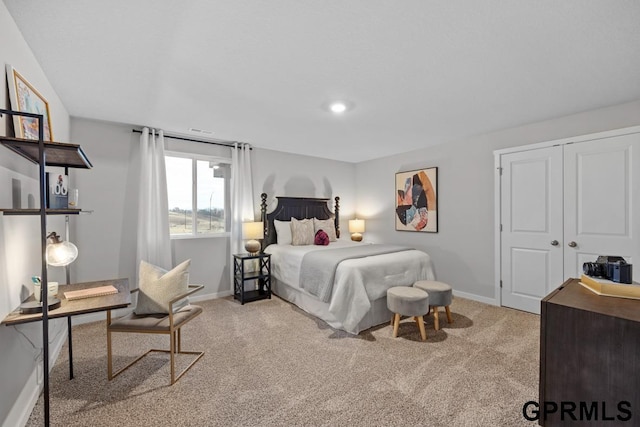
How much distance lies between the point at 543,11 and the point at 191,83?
8.23 feet

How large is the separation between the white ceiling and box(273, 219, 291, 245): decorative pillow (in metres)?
1.85

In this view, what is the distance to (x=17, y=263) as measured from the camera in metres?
1.76

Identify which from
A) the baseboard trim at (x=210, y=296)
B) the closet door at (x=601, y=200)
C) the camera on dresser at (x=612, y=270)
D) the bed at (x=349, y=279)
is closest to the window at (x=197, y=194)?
the bed at (x=349, y=279)

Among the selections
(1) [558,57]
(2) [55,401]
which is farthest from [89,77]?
(1) [558,57]

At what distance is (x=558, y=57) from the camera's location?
6.68 feet

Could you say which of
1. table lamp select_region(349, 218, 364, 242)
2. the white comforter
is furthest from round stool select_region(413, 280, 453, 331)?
table lamp select_region(349, 218, 364, 242)

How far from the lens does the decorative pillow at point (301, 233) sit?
4652 mm

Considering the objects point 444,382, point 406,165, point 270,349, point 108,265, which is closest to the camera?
point 444,382

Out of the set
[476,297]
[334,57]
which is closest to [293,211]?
[476,297]

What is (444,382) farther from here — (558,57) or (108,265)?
(108,265)

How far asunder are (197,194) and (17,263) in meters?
2.59

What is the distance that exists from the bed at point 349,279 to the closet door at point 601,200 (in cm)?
163

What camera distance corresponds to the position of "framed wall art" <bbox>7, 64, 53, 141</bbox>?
1.66 meters

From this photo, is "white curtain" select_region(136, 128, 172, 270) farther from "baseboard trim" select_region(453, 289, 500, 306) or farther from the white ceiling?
"baseboard trim" select_region(453, 289, 500, 306)
